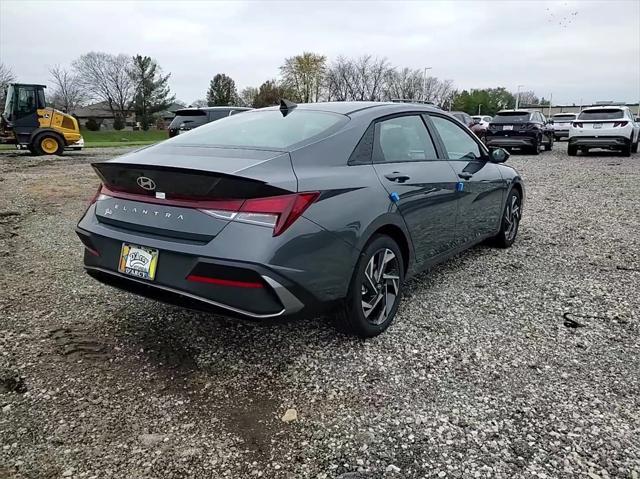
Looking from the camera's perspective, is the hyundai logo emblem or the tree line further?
the tree line

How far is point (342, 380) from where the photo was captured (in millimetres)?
2824

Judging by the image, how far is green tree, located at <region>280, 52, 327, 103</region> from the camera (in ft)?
218

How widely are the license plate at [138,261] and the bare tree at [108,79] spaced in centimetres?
7380

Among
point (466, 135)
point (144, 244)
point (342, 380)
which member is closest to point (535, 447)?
point (342, 380)

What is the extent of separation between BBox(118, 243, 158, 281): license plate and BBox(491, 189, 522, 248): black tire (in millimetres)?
3794

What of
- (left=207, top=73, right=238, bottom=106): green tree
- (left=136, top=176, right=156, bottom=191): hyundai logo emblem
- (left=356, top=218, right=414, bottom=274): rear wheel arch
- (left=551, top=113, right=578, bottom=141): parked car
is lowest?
(left=356, top=218, right=414, bottom=274): rear wheel arch

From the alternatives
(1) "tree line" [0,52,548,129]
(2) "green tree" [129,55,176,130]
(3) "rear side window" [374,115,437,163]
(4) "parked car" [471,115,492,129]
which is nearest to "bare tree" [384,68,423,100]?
(1) "tree line" [0,52,548,129]

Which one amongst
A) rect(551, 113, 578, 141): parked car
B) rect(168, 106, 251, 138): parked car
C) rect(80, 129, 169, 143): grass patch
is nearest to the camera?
rect(168, 106, 251, 138): parked car

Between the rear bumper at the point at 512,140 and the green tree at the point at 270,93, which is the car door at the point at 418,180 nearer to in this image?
the rear bumper at the point at 512,140

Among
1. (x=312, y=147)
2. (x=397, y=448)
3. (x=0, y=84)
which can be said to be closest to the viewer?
(x=397, y=448)

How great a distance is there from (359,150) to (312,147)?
391 mm

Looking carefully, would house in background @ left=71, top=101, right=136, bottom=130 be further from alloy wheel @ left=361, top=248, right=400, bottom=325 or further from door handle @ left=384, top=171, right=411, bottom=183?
alloy wheel @ left=361, top=248, right=400, bottom=325

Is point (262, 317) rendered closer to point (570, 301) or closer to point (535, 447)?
point (535, 447)

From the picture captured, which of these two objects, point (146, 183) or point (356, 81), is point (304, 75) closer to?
point (356, 81)
